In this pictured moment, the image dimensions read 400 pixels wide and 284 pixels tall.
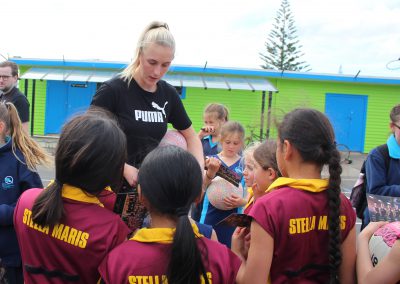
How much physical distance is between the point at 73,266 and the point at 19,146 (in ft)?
4.54

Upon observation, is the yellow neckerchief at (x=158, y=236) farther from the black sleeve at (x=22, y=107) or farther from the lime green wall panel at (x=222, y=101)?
the lime green wall panel at (x=222, y=101)

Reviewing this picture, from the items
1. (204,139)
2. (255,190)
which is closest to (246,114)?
(204,139)

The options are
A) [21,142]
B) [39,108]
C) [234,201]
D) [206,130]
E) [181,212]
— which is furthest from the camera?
[39,108]

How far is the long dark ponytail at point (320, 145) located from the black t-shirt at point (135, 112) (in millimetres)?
916

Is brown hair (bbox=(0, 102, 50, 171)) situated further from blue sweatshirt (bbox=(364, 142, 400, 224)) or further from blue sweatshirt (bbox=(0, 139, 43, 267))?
blue sweatshirt (bbox=(364, 142, 400, 224))

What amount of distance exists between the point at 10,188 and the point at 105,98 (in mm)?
863

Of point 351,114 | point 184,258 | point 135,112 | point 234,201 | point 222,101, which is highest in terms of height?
point 222,101

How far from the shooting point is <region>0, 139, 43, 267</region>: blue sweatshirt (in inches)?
108

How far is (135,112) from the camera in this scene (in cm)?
264

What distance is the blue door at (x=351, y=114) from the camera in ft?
70.3

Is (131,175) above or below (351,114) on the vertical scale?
below

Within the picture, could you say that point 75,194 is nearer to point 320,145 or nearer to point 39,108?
point 320,145

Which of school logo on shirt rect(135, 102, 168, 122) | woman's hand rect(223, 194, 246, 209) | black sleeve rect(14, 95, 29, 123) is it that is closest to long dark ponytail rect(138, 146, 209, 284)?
school logo on shirt rect(135, 102, 168, 122)

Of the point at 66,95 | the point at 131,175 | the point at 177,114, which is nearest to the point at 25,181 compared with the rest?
the point at 131,175
